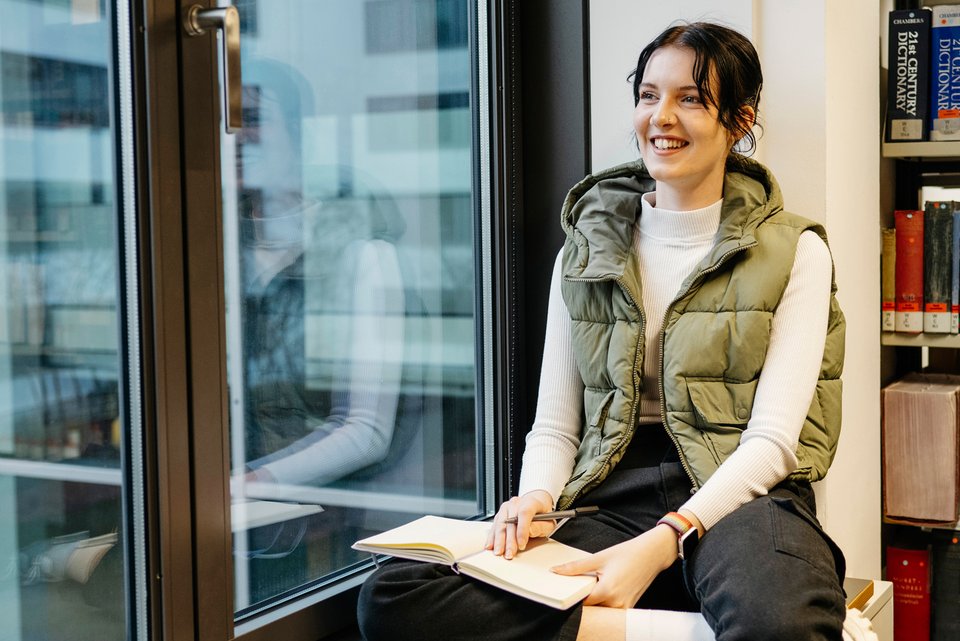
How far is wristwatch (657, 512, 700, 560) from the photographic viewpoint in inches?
56.3

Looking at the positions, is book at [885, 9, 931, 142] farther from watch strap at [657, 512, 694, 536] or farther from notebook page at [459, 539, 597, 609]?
notebook page at [459, 539, 597, 609]

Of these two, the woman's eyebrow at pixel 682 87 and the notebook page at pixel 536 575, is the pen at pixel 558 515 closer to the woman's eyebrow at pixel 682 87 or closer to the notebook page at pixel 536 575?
the notebook page at pixel 536 575

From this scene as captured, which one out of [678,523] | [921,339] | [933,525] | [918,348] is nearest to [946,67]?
[921,339]

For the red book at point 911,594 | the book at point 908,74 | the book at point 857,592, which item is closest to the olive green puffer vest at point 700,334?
the book at point 857,592

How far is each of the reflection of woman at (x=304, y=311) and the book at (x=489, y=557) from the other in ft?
0.72

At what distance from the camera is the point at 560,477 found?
1.66m

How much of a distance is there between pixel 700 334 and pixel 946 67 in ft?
3.45

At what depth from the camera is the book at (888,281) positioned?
2.23m

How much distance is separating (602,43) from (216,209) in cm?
Answer: 101

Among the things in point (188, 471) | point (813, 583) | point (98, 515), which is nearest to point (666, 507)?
point (813, 583)

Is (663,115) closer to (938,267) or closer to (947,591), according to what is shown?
(938,267)

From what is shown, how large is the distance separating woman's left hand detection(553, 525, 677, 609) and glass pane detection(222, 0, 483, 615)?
1.50ft

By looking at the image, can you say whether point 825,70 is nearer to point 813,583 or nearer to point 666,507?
point 666,507

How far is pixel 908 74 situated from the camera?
2176 millimetres
